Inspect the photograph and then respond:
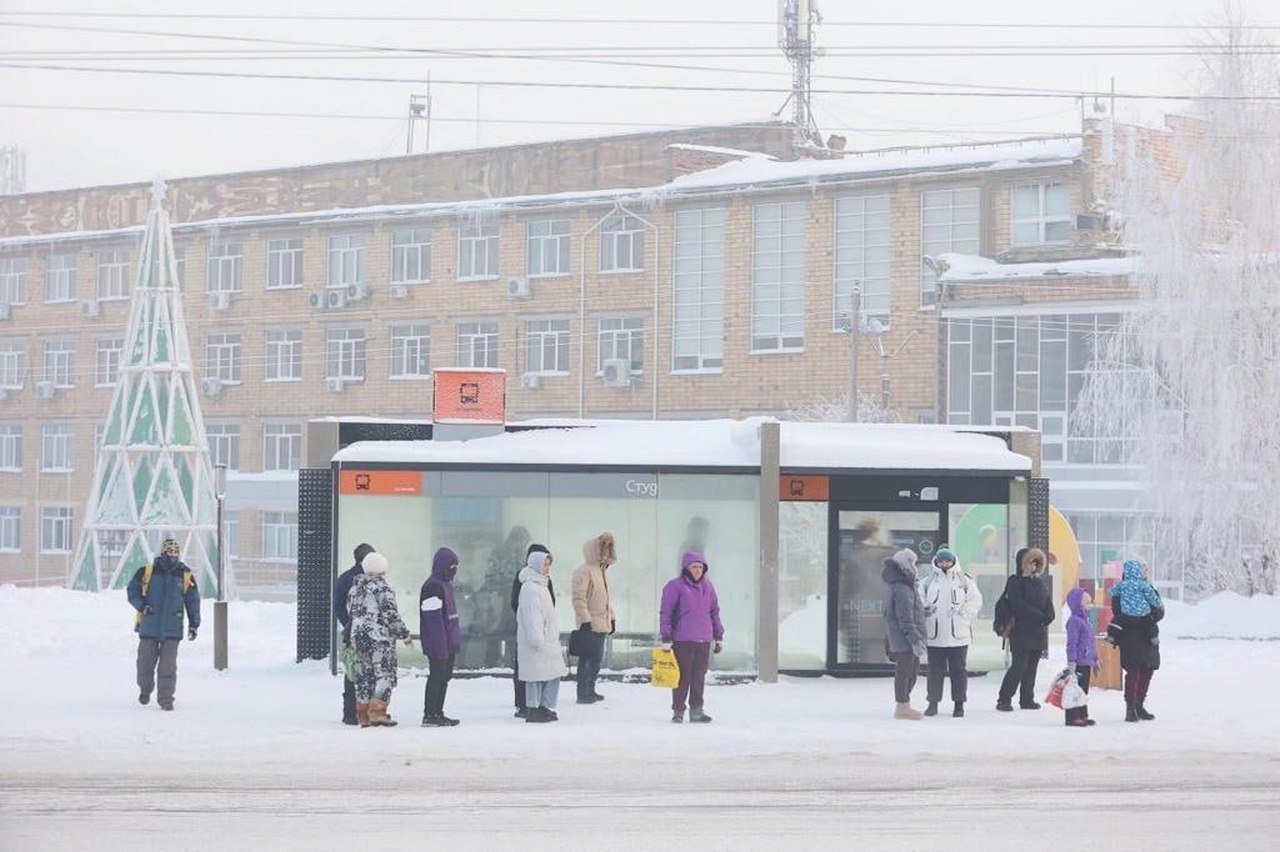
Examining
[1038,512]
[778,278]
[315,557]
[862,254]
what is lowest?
[315,557]

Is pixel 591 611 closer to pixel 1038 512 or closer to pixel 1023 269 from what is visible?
pixel 1038 512

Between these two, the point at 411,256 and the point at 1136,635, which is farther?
the point at 411,256

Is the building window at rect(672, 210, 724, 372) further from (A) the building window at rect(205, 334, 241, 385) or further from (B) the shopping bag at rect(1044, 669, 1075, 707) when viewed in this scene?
(B) the shopping bag at rect(1044, 669, 1075, 707)

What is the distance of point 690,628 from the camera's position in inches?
710

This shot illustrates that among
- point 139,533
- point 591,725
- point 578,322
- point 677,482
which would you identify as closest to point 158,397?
point 139,533

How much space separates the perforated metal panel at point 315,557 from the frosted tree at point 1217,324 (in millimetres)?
22549

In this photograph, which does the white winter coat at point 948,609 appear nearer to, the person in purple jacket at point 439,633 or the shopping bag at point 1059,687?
the shopping bag at point 1059,687

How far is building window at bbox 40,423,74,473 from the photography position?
2758 inches

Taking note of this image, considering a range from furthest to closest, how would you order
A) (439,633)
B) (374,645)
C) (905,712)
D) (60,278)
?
(60,278)
(905,712)
(439,633)
(374,645)

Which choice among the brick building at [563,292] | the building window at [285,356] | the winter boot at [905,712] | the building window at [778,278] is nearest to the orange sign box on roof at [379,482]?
the winter boot at [905,712]

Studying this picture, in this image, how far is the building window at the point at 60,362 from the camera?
70.2 m

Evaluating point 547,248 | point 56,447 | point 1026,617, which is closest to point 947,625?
point 1026,617

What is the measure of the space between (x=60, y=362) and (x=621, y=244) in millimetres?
21899

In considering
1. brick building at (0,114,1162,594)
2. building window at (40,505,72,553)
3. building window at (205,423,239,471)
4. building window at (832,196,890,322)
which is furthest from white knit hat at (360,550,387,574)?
building window at (40,505,72,553)
